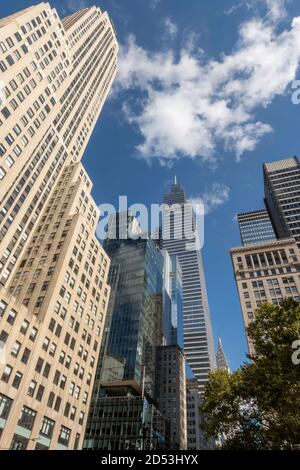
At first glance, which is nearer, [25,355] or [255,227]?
[25,355]

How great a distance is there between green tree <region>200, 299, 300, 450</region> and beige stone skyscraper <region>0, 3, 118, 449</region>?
2308cm

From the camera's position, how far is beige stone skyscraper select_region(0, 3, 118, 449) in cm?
4100

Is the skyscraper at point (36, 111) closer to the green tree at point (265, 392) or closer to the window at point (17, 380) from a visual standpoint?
the window at point (17, 380)

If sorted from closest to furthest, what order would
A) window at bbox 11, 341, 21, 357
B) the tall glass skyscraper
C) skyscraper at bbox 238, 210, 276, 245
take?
window at bbox 11, 341, 21, 357 < the tall glass skyscraper < skyscraper at bbox 238, 210, 276, 245

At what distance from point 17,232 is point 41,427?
2802cm

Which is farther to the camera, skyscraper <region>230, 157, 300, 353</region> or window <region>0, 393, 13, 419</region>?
skyscraper <region>230, 157, 300, 353</region>

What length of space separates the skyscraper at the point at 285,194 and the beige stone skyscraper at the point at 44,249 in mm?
71787

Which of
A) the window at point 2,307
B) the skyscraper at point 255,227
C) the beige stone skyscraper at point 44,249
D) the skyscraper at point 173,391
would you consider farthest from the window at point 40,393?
the skyscraper at point 255,227

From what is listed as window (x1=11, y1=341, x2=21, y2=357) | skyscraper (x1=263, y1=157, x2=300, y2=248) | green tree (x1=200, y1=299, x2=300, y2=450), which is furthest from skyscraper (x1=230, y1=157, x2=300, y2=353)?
window (x1=11, y1=341, x2=21, y2=357)

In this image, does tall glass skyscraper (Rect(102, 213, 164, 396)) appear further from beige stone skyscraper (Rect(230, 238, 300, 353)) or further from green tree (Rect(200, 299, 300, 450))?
green tree (Rect(200, 299, 300, 450))

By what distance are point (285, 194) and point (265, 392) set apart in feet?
361

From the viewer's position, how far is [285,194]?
12094 centimetres

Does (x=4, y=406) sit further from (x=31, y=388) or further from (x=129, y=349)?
(x=129, y=349)

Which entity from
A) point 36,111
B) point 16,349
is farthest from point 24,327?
point 36,111
